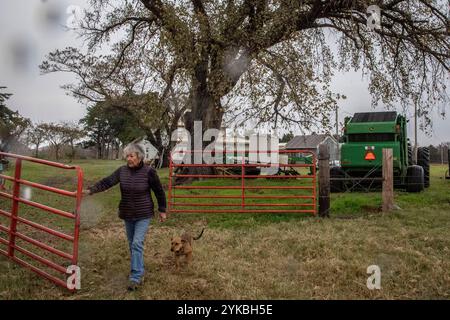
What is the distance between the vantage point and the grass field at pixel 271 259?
4781 millimetres

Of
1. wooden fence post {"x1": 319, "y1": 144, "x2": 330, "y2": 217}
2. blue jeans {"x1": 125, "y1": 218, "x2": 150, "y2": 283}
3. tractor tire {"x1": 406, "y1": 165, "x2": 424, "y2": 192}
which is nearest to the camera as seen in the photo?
blue jeans {"x1": 125, "y1": 218, "x2": 150, "y2": 283}

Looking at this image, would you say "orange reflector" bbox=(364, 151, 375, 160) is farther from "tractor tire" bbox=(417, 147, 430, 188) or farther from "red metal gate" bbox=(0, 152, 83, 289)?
"red metal gate" bbox=(0, 152, 83, 289)

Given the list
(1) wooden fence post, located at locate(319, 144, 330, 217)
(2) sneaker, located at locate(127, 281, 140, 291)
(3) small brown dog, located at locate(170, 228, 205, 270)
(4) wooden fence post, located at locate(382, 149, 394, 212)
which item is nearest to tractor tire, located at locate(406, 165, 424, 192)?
(4) wooden fence post, located at locate(382, 149, 394, 212)

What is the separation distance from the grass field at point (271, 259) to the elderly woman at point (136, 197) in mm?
407

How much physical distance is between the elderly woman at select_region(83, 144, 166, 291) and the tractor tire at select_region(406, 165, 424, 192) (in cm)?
1080

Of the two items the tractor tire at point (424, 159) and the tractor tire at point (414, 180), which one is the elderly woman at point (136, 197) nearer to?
the tractor tire at point (414, 180)

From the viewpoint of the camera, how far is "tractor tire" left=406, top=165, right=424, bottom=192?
13594mm

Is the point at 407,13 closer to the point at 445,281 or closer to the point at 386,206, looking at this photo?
the point at 386,206

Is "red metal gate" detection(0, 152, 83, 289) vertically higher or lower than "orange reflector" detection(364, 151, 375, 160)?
lower

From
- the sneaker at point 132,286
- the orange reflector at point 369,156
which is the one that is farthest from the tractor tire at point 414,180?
the sneaker at point 132,286

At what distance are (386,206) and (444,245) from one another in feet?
10.2

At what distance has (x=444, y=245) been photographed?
6574mm

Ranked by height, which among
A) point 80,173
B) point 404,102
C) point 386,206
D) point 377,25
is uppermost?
point 377,25
